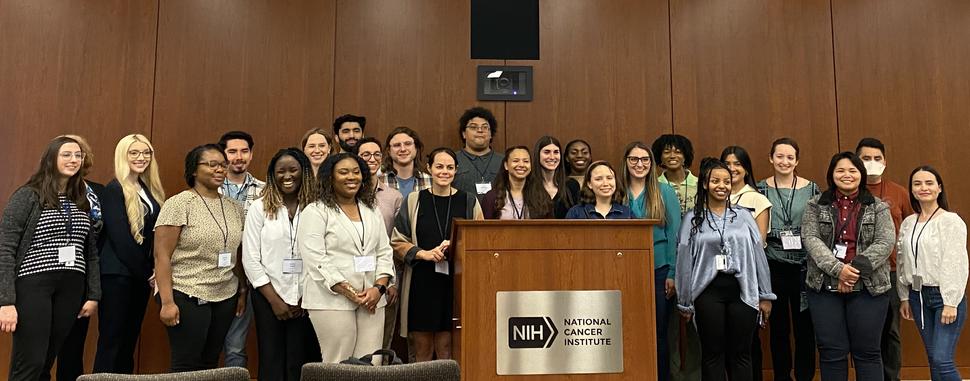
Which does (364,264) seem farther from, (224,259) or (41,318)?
(41,318)

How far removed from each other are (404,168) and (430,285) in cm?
99

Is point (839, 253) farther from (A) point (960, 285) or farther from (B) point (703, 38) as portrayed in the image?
(B) point (703, 38)

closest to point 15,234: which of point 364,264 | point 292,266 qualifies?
point 292,266

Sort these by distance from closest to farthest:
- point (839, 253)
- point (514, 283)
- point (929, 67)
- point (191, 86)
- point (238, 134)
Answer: point (514, 283) → point (839, 253) → point (238, 134) → point (191, 86) → point (929, 67)

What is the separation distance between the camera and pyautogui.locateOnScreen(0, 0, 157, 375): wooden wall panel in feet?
17.0

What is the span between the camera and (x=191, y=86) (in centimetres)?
534

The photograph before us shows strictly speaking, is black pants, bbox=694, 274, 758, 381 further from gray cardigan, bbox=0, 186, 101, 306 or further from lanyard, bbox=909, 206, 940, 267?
gray cardigan, bbox=0, 186, 101, 306

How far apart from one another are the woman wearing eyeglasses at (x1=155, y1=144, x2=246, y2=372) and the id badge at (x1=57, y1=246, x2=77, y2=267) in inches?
15.7

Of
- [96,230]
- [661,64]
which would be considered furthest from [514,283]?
[661,64]

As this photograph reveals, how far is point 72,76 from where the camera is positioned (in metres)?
5.27

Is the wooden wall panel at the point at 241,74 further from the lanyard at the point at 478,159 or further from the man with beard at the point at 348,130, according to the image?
the lanyard at the point at 478,159

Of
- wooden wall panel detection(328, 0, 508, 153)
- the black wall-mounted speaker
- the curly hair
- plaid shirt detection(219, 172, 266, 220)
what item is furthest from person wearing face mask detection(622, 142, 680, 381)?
plaid shirt detection(219, 172, 266, 220)

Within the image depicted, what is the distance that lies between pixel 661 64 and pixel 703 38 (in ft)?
1.28

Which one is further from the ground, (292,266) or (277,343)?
(292,266)
